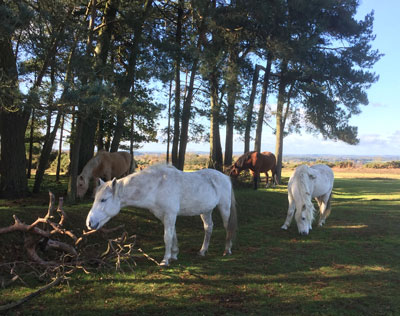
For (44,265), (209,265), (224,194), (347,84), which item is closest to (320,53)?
(347,84)

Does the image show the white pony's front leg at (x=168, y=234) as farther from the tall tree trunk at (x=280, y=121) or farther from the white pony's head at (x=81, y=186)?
the tall tree trunk at (x=280, y=121)

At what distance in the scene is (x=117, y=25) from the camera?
1334 centimetres

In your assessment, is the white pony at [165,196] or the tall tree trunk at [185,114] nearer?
the white pony at [165,196]

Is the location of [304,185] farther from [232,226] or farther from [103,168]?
[103,168]

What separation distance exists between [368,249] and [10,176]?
9.70 meters

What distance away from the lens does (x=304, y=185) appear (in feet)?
26.4

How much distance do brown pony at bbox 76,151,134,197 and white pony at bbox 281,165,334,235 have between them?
19.6ft

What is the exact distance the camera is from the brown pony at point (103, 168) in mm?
10078

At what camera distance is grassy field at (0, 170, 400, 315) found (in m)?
3.65

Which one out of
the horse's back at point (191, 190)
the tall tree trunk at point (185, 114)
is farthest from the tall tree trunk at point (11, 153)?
the tall tree trunk at point (185, 114)

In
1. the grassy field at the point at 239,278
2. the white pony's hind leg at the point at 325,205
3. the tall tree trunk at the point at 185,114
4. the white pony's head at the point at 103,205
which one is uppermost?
the tall tree trunk at the point at 185,114

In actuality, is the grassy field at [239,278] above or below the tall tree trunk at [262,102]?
below

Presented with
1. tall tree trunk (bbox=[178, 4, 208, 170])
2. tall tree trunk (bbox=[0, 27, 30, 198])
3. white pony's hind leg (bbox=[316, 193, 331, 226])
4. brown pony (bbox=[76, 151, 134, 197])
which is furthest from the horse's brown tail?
tall tree trunk (bbox=[178, 4, 208, 170])

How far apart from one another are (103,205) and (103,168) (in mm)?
6746
